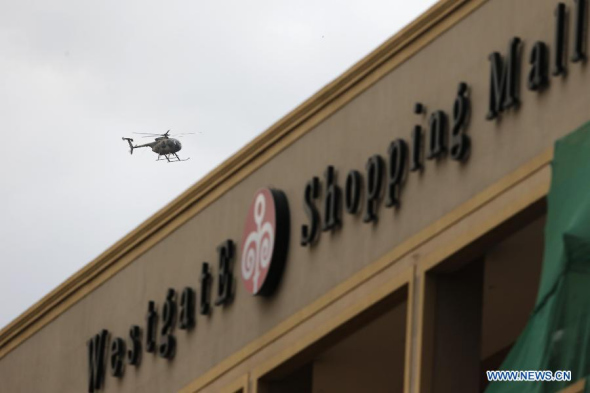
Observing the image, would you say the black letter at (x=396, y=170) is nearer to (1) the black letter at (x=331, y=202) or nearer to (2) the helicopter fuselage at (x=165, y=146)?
(1) the black letter at (x=331, y=202)

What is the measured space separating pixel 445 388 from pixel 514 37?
484 centimetres

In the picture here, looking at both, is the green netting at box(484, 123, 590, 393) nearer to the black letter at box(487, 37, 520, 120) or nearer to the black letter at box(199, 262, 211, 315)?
the black letter at box(487, 37, 520, 120)

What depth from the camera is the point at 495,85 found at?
23.9 meters

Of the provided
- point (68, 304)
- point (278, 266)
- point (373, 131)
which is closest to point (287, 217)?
point (278, 266)

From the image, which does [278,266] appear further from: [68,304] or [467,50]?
[68,304]

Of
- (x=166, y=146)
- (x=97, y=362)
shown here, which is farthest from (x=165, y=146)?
(x=97, y=362)

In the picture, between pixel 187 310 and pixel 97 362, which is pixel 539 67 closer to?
pixel 187 310

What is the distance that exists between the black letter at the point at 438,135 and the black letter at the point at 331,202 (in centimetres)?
264

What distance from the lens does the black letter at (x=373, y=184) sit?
1030 inches

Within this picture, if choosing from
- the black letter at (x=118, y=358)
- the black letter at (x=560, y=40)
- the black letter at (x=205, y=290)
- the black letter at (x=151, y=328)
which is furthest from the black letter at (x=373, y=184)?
the black letter at (x=118, y=358)

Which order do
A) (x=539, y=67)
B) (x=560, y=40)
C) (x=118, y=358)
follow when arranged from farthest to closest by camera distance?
(x=118, y=358)
(x=539, y=67)
(x=560, y=40)

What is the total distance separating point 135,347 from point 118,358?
28.4 inches

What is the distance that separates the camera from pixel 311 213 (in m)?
27.8

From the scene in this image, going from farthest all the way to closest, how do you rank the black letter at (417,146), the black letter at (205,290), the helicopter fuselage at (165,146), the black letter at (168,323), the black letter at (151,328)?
the helicopter fuselage at (165,146), the black letter at (151,328), the black letter at (168,323), the black letter at (205,290), the black letter at (417,146)
